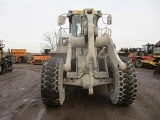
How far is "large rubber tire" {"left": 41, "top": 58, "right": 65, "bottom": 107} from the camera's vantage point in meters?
5.50

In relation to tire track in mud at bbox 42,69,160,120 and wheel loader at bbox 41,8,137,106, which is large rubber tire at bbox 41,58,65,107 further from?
tire track in mud at bbox 42,69,160,120

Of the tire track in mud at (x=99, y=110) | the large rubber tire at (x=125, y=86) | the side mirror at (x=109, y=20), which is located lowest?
the tire track in mud at (x=99, y=110)

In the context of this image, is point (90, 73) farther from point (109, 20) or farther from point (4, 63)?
point (4, 63)

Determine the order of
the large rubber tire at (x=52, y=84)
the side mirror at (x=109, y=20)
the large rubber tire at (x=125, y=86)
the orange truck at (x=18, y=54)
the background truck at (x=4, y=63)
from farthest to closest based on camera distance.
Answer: the orange truck at (x=18, y=54) < the background truck at (x=4, y=63) < the side mirror at (x=109, y=20) < the large rubber tire at (x=125, y=86) < the large rubber tire at (x=52, y=84)

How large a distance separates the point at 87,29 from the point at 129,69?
144 cm

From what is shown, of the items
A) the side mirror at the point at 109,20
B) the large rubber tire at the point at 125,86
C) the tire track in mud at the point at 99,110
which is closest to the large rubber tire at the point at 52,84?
the tire track in mud at the point at 99,110

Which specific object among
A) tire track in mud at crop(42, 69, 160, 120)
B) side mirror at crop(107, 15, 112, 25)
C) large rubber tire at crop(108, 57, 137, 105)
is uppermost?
side mirror at crop(107, 15, 112, 25)

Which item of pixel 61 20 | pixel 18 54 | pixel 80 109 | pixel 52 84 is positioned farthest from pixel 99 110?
pixel 18 54

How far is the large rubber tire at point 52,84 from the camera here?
5.50 meters

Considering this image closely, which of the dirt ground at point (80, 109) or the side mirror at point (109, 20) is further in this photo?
the side mirror at point (109, 20)

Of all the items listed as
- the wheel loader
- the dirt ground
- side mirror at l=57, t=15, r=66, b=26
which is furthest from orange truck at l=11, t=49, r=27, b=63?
the wheel loader

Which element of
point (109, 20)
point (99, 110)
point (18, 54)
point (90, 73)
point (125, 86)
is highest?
point (109, 20)

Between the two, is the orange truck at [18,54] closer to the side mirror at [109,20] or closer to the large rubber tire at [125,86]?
the side mirror at [109,20]

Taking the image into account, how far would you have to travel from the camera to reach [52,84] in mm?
5496
